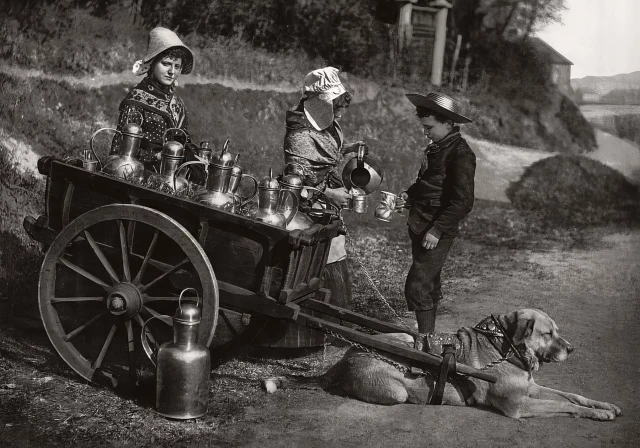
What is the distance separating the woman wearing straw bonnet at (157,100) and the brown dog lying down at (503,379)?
1770 mm

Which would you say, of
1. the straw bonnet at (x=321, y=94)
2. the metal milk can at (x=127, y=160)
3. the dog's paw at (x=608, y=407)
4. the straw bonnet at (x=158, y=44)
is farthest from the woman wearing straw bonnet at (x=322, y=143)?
the dog's paw at (x=608, y=407)

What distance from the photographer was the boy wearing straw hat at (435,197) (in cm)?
493

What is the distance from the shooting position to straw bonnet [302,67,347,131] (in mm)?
5305

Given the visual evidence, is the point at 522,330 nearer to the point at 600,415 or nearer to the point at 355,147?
the point at 600,415

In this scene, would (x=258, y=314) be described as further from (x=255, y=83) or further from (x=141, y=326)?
(x=255, y=83)

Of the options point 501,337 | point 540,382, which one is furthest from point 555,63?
point 501,337

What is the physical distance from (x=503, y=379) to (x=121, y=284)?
2.18 meters

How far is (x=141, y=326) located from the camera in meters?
4.41

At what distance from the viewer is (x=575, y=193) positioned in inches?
267

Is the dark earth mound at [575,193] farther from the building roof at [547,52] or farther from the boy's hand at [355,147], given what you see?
the boy's hand at [355,147]

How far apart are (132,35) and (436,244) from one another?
12.4 ft

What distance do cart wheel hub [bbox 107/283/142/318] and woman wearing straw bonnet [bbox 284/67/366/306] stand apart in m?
1.40

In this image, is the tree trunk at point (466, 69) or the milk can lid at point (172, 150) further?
the tree trunk at point (466, 69)

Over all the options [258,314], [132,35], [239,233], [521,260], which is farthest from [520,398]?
[132,35]
